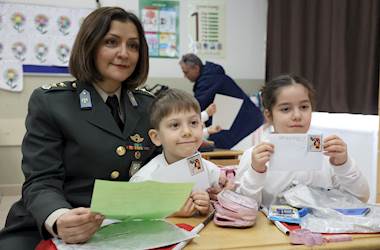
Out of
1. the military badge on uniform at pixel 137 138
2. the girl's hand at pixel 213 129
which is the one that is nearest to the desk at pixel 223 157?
the girl's hand at pixel 213 129

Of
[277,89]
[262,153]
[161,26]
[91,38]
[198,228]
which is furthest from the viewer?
[161,26]

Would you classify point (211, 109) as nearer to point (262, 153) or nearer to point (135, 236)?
point (262, 153)

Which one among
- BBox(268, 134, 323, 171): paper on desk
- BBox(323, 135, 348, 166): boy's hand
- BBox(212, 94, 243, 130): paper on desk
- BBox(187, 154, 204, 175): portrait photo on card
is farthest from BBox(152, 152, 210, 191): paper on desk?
BBox(212, 94, 243, 130): paper on desk

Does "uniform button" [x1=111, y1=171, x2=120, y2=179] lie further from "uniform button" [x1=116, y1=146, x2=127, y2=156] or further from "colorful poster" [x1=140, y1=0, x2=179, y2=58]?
"colorful poster" [x1=140, y1=0, x2=179, y2=58]

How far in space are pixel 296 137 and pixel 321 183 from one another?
32cm

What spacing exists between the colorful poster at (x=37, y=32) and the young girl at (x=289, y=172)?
323 cm

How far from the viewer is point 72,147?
1.31 m

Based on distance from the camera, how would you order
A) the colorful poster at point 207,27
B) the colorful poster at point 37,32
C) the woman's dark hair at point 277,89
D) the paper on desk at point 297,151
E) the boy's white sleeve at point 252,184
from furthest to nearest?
the colorful poster at point 207,27, the colorful poster at point 37,32, the woman's dark hair at point 277,89, the boy's white sleeve at point 252,184, the paper on desk at point 297,151

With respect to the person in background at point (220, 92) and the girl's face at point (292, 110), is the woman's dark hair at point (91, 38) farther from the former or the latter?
the person in background at point (220, 92)

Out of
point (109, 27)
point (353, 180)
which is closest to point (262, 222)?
point (353, 180)

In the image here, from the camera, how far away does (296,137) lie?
1102 mm

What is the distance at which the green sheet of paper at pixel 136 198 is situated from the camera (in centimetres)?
86

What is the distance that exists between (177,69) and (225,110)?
4.95 ft

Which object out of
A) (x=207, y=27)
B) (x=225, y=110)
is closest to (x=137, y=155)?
(x=225, y=110)
